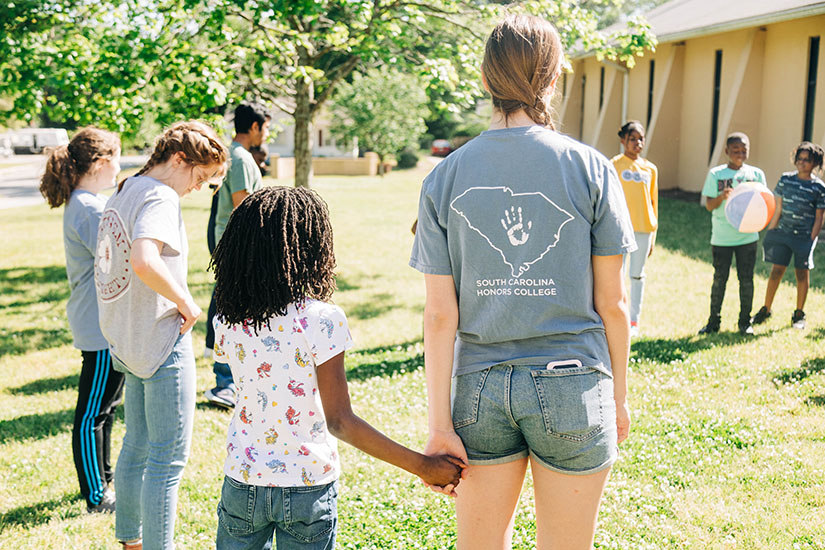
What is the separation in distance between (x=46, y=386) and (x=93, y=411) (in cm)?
308

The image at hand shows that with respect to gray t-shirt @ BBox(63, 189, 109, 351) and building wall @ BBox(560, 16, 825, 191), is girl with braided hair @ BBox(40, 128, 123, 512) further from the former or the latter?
building wall @ BBox(560, 16, 825, 191)

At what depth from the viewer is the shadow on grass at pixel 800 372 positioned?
Result: 6340mm

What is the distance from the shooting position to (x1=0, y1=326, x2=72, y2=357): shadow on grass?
8086 mm

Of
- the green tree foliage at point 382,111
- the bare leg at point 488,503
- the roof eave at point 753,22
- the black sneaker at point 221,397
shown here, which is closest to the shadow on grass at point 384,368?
the black sneaker at point 221,397

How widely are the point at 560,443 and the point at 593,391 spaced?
0.56 ft

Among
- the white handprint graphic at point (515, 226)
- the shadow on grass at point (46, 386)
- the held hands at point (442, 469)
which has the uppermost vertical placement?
the white handprint graphic at point (515, 226)

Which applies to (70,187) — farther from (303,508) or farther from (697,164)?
(697,164)

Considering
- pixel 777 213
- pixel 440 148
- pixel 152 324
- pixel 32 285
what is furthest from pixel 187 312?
pixel 440 148

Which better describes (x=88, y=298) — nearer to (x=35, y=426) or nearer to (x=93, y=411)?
(x=93, y=411)

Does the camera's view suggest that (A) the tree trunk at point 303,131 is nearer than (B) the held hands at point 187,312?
No

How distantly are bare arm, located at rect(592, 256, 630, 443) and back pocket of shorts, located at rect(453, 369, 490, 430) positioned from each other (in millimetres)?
373

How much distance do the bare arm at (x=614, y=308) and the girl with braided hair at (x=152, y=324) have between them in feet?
5.95

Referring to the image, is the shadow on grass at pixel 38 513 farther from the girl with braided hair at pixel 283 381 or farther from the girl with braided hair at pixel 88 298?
the girl with braided hair at pixel 283 381

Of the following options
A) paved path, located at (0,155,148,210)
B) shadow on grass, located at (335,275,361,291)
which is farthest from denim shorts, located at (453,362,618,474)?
paved path, located at (0,155,148,210)
